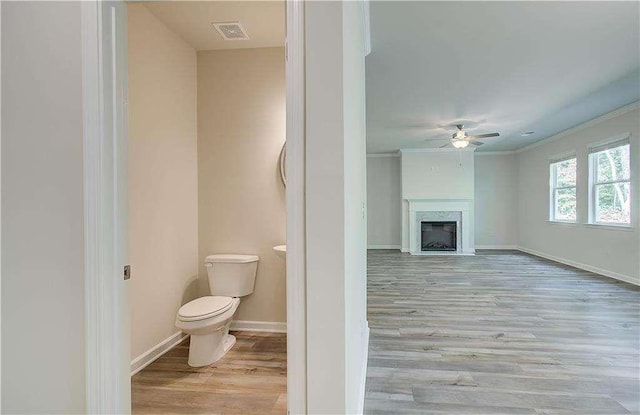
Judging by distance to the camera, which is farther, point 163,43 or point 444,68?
point 444,68

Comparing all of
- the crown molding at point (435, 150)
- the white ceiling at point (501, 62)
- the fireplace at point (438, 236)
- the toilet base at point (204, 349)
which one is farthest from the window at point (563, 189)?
the toilet base at point (204, 349)

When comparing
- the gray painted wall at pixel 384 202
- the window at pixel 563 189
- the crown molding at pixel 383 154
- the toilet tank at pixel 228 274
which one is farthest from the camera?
the gray painted wall at pixel 384 202

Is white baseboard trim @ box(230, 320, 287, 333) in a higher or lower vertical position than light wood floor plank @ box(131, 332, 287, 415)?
higher

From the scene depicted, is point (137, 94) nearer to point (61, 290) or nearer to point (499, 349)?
point (61, 290)

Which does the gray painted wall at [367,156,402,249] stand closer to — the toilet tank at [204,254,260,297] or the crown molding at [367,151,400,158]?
the crown molding at [367,151,400,158]

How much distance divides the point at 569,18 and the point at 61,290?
143 inches

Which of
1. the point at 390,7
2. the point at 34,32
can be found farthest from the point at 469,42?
the point at 34,32

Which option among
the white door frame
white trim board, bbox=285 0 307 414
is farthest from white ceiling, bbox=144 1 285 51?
white trim board, bbox=285 0 307 414

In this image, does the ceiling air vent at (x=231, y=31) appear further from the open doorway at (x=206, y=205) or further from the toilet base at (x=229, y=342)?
the toilet base at (x=229, y=342)

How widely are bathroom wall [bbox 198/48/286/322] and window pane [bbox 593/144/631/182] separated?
522cm

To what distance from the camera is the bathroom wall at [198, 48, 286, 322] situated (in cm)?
299

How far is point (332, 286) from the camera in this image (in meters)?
1.09

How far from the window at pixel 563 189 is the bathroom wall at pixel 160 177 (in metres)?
6.75

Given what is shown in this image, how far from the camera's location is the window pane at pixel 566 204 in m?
6.27
